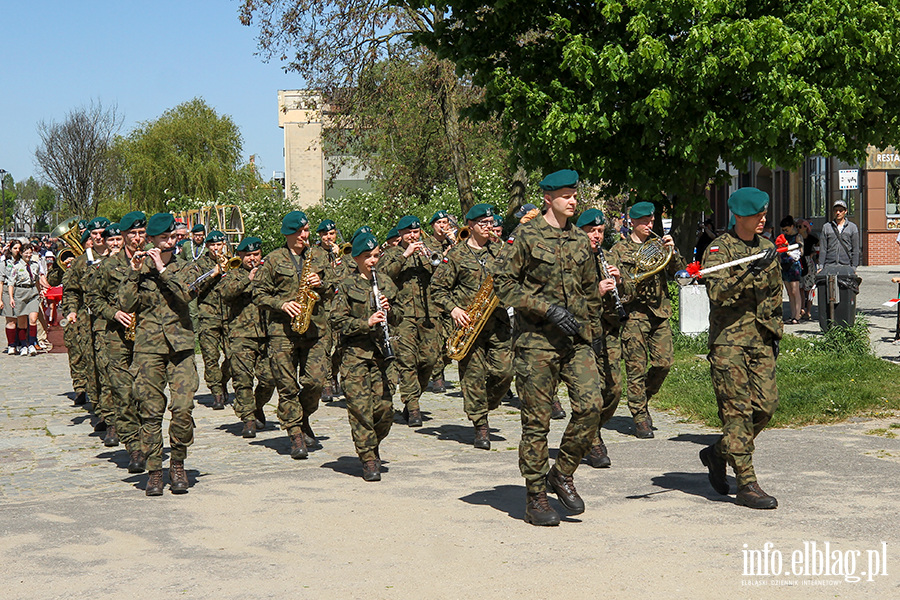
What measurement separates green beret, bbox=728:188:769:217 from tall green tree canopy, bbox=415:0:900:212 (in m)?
7.79

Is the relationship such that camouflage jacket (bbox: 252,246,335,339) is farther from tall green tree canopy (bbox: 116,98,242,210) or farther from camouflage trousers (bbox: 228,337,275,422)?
tall green tree canopy (bbox: 116,98,242,210)

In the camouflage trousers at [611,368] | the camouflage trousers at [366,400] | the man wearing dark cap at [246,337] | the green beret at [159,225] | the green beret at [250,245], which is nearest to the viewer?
the green beret at [159,225]

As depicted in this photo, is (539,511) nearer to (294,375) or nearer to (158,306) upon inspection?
(294,375)

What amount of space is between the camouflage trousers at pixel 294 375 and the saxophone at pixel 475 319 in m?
1.23

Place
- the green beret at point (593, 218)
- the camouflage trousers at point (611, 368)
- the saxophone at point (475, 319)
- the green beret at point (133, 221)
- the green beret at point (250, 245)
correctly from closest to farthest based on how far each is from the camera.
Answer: the camouflage trousers at point (611, 368), the green beret at point (133, 221), the green beret at point (593, 218), the saxophone at point (475, 319), the green beret at point (250, 245)

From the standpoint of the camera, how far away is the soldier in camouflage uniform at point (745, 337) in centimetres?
713

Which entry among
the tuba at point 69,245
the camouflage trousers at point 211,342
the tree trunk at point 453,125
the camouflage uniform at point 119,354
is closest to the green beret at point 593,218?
the camouflage uniform at point 119,354

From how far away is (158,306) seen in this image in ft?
27.3

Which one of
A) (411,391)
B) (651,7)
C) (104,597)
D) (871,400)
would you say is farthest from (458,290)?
(651,7)

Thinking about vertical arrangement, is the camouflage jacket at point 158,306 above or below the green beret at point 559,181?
below

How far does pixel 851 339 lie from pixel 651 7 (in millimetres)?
5433

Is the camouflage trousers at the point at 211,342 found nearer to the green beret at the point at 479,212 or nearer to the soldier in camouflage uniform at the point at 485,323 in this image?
the soldier in camouflage uniform at the point at 485,323

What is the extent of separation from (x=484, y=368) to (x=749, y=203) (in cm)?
338

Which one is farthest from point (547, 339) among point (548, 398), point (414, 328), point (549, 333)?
point (414, 328)
